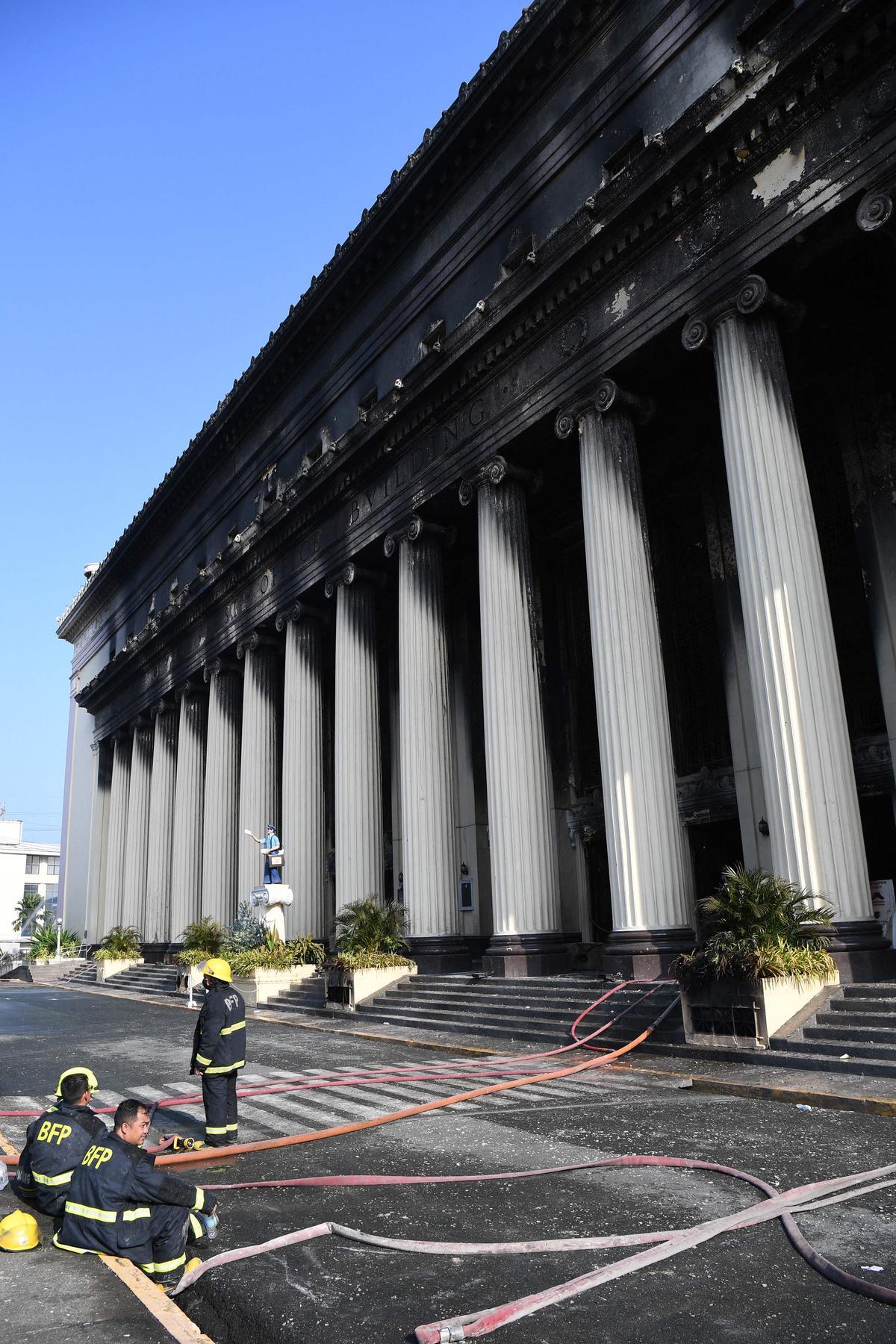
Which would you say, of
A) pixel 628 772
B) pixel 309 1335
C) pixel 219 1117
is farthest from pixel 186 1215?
pixel 628 772

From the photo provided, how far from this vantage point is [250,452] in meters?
38.1

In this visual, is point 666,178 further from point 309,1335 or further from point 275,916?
point 275,916

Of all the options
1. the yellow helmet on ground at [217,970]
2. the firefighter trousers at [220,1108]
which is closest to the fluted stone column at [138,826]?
the yellow helmet on ground at [217,970]

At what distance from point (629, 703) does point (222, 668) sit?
75.3 ft

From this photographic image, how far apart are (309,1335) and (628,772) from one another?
13798mm

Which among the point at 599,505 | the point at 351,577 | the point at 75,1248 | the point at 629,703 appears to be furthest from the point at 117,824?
the point at 75,1248

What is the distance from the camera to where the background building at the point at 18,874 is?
13050 centimetres

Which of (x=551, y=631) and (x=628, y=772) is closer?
(x=628, y=772)

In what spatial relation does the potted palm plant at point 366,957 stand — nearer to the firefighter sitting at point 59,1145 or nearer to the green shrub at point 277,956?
the green shrub at point 277,956

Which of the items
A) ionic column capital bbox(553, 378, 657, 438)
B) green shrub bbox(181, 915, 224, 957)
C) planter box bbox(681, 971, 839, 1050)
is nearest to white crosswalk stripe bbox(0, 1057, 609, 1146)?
planter box bbox(681, 971, 839, 1050)

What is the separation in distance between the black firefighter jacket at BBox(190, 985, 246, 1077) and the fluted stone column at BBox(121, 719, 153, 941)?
3863 centimetres

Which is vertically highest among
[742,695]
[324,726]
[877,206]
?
[877,206]

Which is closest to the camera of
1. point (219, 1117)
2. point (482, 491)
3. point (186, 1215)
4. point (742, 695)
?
point (186, 1215)

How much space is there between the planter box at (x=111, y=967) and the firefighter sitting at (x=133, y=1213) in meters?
38.2
